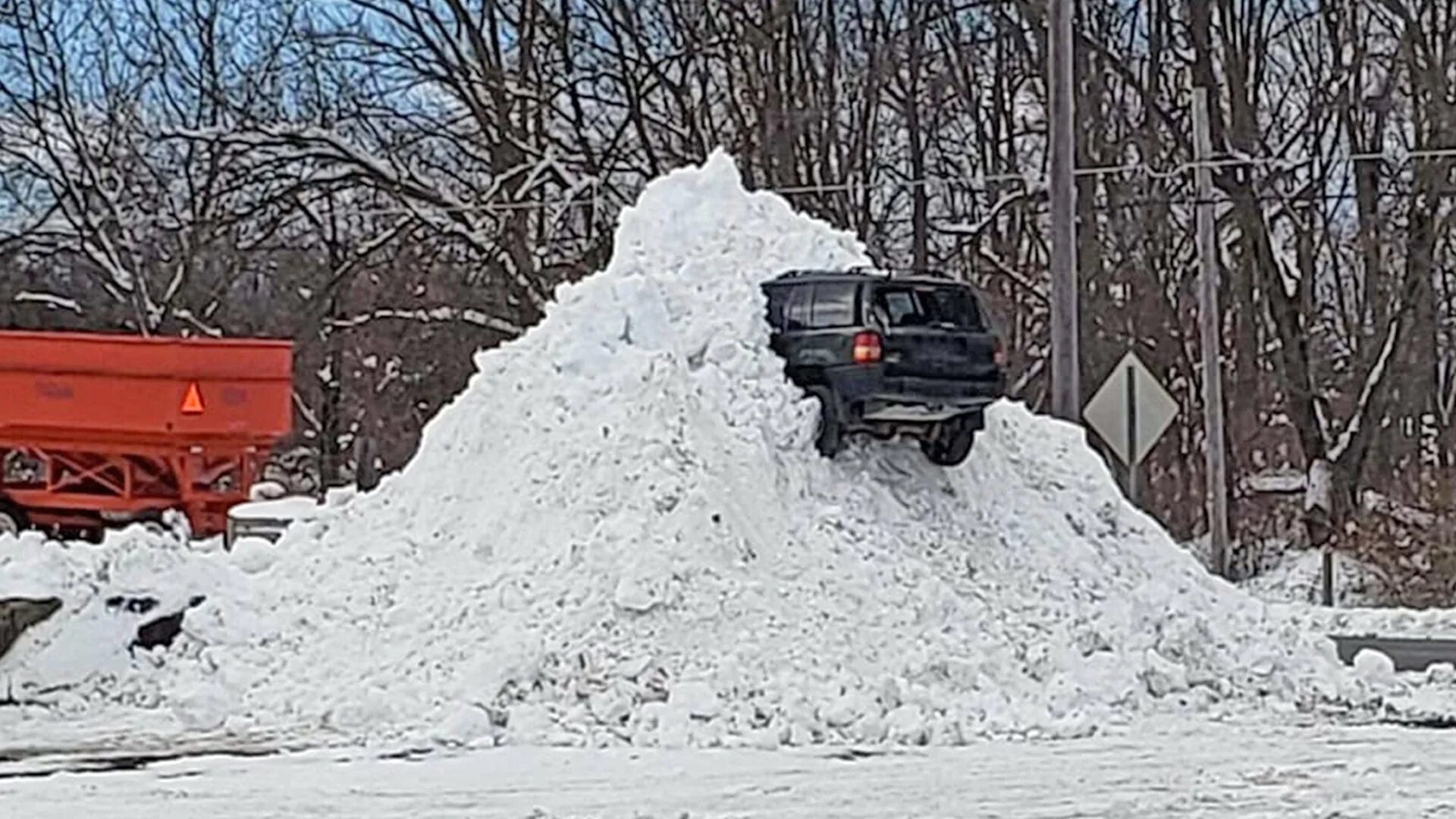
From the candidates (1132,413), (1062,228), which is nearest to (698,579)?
(1132,413)

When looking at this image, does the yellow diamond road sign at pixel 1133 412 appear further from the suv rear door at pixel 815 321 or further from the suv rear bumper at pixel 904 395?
the suv rear door at pixel 815 321

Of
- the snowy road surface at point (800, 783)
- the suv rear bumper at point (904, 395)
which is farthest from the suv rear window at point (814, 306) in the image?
the snowy road surface at point (800, 783)

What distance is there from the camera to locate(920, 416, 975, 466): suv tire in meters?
16.9

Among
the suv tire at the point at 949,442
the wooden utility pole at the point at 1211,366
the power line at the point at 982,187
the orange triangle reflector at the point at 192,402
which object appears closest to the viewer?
the suv tire at the point at 949,442

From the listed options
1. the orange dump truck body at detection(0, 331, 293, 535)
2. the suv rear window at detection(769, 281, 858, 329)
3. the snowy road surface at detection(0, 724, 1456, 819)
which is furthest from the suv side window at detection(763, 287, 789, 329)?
the orange dump truck body at detection(0, 331, 293, 535)

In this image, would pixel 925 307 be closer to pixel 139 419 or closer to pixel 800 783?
pixel 800 783

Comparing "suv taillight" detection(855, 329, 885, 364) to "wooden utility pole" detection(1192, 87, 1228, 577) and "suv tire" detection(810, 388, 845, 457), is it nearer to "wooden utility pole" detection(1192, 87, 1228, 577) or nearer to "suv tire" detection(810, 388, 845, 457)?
"suv tire" detection(810, 388, 845, 457)

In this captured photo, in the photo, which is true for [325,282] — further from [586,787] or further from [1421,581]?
[586,787]

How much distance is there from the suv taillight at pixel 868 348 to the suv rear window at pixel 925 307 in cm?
22

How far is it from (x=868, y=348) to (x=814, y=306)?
82 cm

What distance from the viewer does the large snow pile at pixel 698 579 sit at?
562 inches

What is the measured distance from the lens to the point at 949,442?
55.9 ft

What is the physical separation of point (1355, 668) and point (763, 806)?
7.22 metres

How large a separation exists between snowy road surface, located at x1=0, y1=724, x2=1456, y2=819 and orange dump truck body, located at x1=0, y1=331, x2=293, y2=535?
10.8 meters
